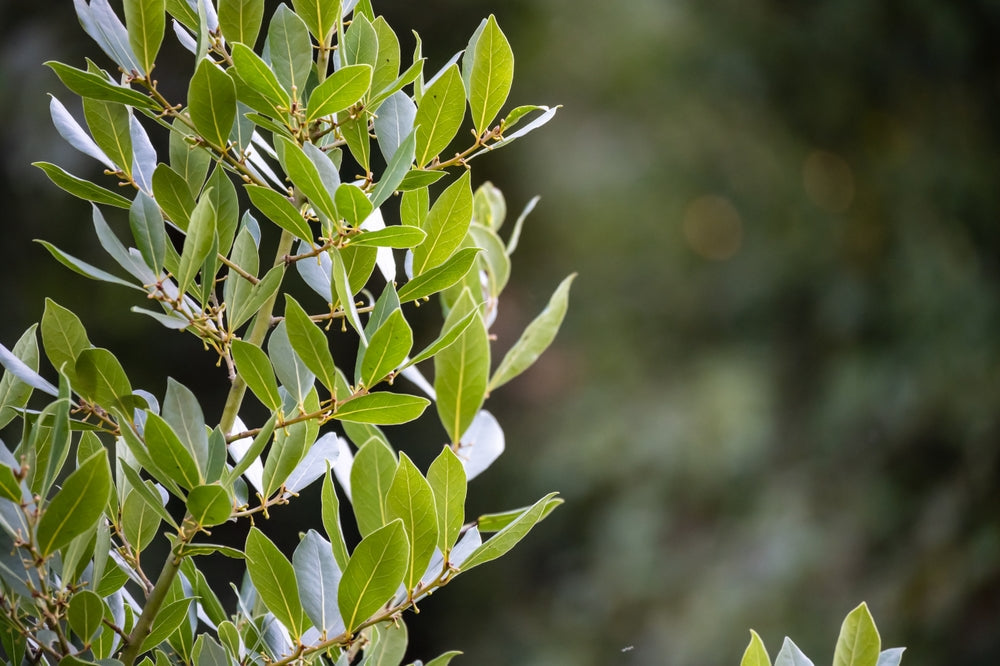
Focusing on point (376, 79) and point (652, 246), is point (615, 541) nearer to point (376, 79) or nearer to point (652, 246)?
point (652, 246)

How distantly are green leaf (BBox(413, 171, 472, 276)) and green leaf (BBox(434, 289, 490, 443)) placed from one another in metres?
0.02

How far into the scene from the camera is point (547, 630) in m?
1.98

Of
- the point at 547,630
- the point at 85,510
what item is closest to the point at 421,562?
the point at 85,510

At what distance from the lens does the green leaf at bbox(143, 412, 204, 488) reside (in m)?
0.24

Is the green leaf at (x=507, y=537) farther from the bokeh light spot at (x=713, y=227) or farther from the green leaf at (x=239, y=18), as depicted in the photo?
the bokeh light spot at (x=713, y=227)

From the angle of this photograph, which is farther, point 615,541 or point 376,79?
point 615,541

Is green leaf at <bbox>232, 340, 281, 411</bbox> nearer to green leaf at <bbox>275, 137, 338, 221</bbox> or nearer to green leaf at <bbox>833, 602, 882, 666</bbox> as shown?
green leaf at <bbox>275, 137, 338, 221</bbox>

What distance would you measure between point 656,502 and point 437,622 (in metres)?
0.61

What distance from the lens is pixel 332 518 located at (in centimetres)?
28

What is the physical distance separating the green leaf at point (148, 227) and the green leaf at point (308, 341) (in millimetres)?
41

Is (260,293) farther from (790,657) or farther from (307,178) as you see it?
(790,657)

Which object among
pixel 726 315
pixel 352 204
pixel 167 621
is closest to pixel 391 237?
pixel 352 204

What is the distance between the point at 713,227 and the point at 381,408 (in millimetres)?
1969

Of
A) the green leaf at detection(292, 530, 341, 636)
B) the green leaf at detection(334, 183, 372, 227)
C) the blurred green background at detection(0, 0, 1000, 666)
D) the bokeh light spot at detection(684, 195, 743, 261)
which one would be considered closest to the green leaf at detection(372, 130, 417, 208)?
the green leaf at detection(334, 183, 372, 227)
